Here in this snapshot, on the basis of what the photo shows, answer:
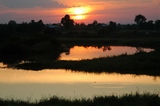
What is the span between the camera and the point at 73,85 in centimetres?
1320

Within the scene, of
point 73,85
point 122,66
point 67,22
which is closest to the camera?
point 73,85

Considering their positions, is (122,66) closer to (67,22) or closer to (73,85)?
(73,85)

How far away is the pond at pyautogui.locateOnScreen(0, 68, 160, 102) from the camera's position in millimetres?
11219

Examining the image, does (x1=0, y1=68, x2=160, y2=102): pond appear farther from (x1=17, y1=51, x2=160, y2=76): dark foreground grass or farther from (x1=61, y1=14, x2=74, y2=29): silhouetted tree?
(x1=61, y1=14, x2=74, y2=29): silhouetted tree

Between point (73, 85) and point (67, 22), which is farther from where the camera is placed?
point (67, 22)

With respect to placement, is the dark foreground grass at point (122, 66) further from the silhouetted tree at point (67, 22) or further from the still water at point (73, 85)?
the silhouetted tree at point (67, 22)

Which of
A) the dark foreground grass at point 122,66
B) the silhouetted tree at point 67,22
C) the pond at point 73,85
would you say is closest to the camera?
the pond at point 73,85

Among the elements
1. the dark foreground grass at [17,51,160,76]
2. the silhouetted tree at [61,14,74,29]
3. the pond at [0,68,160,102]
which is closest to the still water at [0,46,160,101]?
Result: the pond at [0,68,160,102]

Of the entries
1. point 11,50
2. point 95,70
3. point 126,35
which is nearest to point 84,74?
point 95,70

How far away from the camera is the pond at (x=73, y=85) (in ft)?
36.8

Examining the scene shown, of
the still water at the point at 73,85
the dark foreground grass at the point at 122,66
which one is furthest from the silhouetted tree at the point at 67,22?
the still water at the point at 73,85

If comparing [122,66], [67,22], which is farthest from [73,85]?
[67,22]

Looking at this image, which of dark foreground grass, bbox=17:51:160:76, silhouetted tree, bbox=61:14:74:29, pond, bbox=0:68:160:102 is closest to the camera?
pond, bbox=0:68:160:102

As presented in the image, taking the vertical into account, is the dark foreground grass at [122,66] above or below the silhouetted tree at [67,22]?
below
